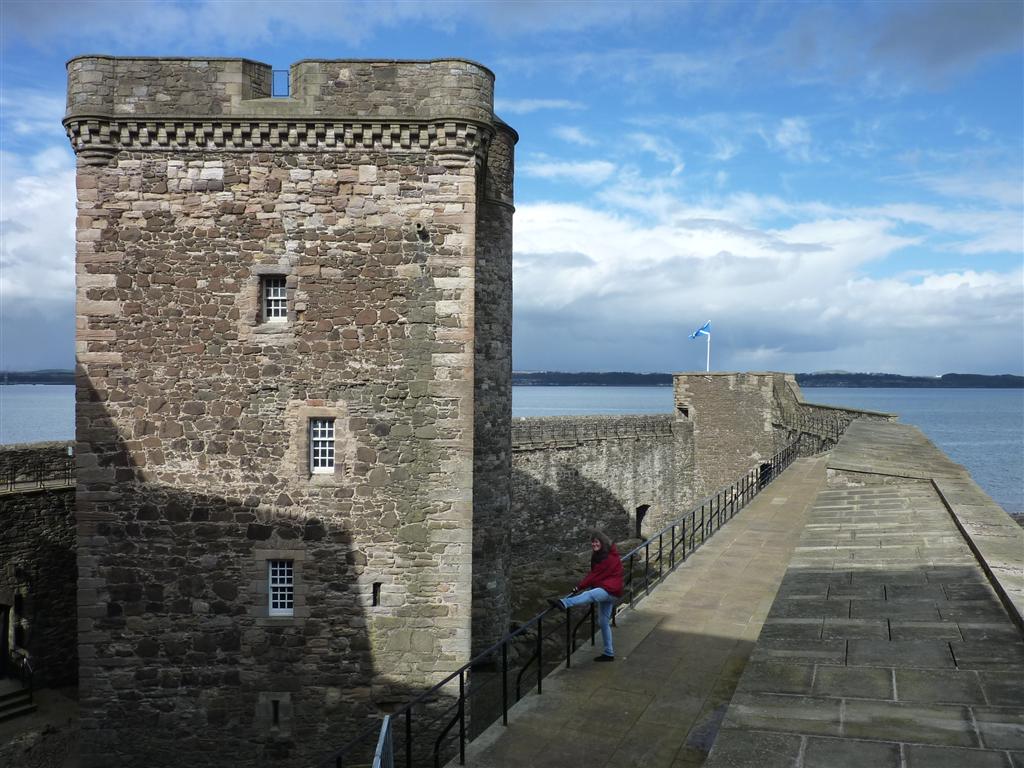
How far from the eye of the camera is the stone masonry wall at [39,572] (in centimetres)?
1980

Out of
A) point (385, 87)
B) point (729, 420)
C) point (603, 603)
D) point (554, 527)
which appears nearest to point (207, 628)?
point (603, 603)

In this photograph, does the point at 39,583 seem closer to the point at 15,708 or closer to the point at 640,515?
the point at 15,708

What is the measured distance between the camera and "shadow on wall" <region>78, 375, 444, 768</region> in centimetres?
1327

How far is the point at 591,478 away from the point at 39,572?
2186 centimetres

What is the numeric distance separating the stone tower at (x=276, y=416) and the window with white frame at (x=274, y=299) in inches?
1.5

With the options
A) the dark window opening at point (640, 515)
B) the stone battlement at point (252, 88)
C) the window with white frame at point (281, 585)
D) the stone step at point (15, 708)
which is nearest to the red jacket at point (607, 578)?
the window with white frame at point (281, 585)

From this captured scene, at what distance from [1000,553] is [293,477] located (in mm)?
10060

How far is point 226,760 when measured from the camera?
13383 mm

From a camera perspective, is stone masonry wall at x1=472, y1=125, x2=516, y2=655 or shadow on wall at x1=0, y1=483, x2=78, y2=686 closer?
stone masonry wall at x1=472, y1=125, x2=516, y2=655

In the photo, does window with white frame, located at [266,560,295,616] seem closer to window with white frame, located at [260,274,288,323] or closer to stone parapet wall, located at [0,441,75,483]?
window with white frame, located at [260,274,288,323]

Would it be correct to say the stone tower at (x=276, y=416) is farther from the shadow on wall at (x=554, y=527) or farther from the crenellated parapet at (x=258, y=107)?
the shadow on wall at (x=554, y=527)

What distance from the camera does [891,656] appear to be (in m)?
5.91

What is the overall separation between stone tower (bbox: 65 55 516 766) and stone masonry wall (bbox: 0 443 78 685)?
27.5ft

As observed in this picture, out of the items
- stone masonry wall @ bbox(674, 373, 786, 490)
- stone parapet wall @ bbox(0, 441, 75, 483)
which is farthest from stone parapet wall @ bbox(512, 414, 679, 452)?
stone parapet wall @ bbox(0, 441, 75, 483)
